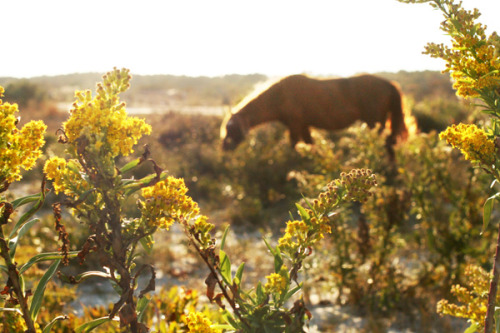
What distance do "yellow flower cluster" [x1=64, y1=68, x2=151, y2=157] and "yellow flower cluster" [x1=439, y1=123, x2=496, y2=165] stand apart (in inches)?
30.3

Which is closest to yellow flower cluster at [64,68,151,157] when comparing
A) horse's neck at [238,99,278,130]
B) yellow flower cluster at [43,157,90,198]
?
yellow flower cluster at [43,157,90,198]

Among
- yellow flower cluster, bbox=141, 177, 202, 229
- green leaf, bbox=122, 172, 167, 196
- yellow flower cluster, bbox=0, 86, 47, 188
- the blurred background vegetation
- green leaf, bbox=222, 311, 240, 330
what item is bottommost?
the blurred background vegetation

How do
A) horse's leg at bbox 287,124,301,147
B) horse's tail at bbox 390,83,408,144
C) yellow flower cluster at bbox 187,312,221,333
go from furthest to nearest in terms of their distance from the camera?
horse's tail at bbox 390,83,408,144 → horse's leg at bbox 287,124,301,147 → yellow flower cluster at bbox 187,312,221,333

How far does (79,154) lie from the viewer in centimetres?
104

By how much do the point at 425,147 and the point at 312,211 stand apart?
109 inches

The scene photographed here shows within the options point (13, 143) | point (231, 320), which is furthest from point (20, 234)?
point (231, 320)

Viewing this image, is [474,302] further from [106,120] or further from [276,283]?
[106,120]

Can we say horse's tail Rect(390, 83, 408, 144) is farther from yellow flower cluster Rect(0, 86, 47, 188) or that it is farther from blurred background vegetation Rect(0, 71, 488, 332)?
yellow flower cluster Rect(0, 86, 47, 188)

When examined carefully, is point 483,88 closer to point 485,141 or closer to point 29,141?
point 485,141

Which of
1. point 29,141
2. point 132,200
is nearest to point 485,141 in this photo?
A: point 29,141

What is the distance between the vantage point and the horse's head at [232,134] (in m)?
7.27

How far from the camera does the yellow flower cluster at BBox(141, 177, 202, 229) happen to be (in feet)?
3.46

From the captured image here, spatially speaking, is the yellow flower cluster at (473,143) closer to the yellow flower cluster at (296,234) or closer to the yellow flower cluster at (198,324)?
the yellow flower cluster at (296,234)

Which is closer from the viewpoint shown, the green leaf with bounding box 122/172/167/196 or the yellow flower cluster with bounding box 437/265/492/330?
the green leaf with bounding box 122/172/167/196
